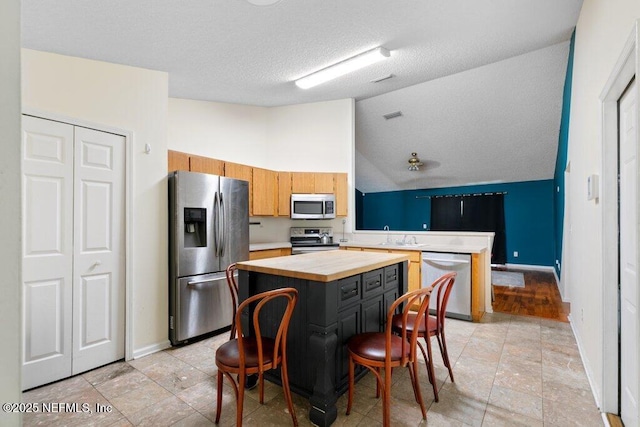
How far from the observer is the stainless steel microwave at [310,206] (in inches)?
187

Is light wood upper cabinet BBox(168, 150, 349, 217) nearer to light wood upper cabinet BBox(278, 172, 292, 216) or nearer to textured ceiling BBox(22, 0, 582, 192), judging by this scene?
light wood upper cabinet BBox(278, 172, 292, 216)

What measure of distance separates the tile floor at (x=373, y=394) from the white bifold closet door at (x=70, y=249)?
0.72ft

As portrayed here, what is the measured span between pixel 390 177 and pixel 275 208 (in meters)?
4.42

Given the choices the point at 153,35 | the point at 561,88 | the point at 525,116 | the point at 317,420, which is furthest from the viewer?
the point at 525,116

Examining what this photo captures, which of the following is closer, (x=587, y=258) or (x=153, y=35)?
(x=587, y=258)

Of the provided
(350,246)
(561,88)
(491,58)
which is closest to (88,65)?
(350,246)

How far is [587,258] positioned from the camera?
241cm

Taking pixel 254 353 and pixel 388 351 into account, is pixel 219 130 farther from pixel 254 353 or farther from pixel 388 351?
pixel 388 351

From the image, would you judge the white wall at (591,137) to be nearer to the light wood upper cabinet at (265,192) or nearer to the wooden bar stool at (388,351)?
the wooden bar stool at (388,351)

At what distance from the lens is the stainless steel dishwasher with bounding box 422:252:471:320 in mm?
3568

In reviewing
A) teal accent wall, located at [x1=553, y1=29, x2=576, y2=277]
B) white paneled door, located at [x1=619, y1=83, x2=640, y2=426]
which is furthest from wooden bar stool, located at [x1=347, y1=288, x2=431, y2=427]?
teal accent wall, located at [x1=553, y1=29, x2=576, y2=277]

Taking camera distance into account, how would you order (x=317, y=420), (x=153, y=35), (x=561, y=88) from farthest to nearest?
(x=561, y=88), (x=153, y=35), (x=317, y=420)

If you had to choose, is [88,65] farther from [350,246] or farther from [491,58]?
[491,58]

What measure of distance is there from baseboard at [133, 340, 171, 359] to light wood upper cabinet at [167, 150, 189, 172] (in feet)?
5.91
